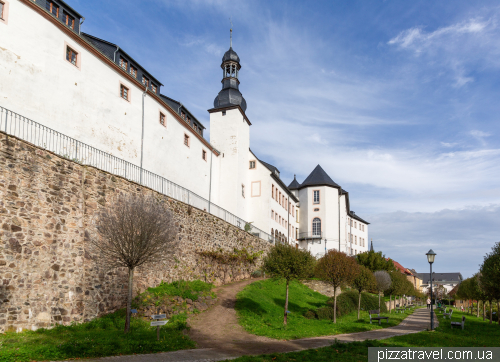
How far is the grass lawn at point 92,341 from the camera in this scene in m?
9.63

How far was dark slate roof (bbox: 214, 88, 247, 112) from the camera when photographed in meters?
43.5

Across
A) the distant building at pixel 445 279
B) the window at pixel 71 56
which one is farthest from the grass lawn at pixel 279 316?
the distant building at pixel 445 279

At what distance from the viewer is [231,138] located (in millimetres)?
41344

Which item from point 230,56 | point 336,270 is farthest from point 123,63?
point 230,56

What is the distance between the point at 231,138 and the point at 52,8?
2346 cm

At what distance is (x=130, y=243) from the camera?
1368 centimetres

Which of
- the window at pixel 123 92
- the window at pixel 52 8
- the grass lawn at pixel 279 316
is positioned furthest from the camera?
the window at pixel 123 92

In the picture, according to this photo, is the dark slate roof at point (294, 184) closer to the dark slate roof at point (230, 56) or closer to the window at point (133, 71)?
the dark slate roof at point (230, 56)

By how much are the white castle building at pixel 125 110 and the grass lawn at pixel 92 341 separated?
799 centimetres

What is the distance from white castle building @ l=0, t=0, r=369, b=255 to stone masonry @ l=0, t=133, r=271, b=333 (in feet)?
9.15

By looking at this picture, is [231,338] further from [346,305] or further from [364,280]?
[346,305]

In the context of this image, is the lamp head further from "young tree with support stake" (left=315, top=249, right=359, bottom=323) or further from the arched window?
the arched window

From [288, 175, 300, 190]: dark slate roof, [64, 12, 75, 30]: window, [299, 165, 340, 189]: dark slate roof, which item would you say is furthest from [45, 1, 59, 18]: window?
[288, 175, 300, 190]: dark slate roof

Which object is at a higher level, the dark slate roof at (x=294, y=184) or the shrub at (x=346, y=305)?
the dark slate roof at (x=294, y=184)
